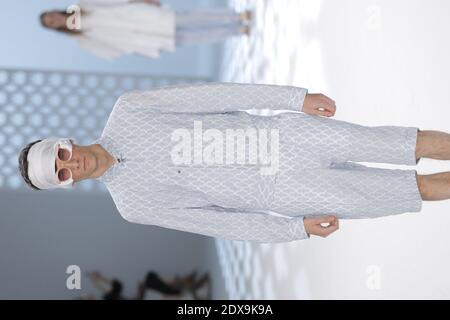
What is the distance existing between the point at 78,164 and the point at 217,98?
34cm

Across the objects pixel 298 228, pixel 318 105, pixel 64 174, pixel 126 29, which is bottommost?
pixel 298 228

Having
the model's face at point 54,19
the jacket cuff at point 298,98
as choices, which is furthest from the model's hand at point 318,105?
the model's face at point 54,19

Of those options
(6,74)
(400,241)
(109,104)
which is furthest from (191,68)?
(400,241)

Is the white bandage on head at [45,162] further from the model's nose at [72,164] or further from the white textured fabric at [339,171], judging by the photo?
the white textured fabric at [339,171]

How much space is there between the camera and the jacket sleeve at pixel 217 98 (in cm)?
136

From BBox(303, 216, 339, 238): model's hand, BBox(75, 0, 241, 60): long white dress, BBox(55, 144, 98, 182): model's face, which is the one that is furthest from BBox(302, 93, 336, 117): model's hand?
BBox(75, 0, 241, 60): long white dress

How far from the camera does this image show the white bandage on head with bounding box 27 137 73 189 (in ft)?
4.31

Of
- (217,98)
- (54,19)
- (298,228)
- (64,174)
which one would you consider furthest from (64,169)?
(54,19)

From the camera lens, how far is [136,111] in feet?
4.50

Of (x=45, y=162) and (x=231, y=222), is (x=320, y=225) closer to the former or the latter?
(x=231, y=222)

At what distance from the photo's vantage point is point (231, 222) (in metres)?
1.40

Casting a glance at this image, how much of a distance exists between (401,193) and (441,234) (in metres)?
0.21

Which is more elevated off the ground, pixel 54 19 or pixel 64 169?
pixel 54 19

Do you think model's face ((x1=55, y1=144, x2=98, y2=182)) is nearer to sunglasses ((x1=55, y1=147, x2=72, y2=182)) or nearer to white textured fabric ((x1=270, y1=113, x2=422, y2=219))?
sunglasses ((x1=55, y1=147, x2=72, y2=182))
